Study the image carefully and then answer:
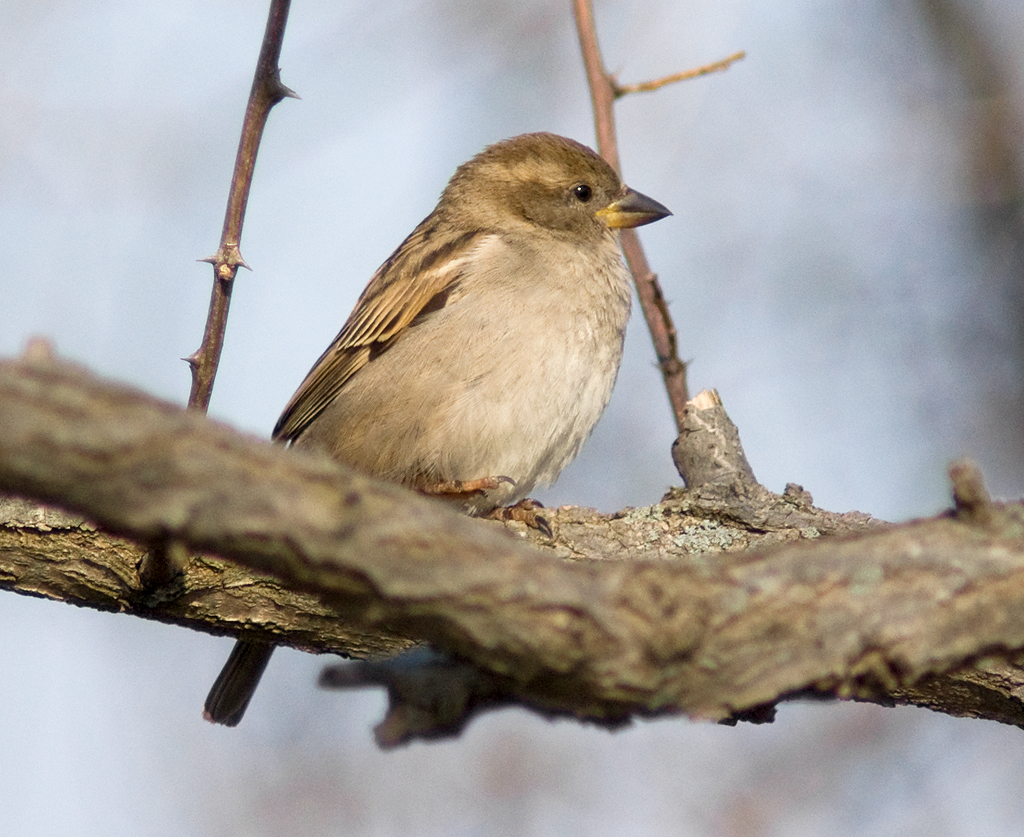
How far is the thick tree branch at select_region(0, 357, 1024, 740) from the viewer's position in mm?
1781

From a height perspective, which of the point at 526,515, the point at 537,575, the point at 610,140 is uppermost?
the point at 610,140

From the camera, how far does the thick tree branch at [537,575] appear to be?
178 cm

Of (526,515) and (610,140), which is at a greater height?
(610,140)

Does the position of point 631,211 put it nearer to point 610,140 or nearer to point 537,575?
point 610,140

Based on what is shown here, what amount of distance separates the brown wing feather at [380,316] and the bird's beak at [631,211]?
648 millimetres

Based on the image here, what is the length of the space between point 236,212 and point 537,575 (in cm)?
150

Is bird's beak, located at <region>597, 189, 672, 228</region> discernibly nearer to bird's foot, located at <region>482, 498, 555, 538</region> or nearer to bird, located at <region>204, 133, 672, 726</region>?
bird, located at <region>204, 133, 672, 726</region>

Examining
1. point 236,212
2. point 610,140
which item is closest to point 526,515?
point 610,140

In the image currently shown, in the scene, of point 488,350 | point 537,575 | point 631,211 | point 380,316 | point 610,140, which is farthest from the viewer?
point 631,211

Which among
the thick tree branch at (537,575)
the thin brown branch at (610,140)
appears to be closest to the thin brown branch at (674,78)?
the thin brown branch at (610,140)

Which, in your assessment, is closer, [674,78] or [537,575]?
[537,575]

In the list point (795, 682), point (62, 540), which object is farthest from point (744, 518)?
point (62, 540)

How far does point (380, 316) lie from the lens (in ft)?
17.9

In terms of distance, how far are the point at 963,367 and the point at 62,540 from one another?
18.1ft
